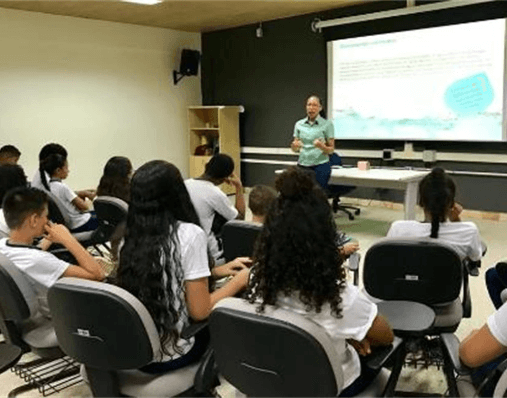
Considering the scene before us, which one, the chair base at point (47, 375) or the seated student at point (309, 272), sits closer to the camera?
the seated student at point (309, 272)

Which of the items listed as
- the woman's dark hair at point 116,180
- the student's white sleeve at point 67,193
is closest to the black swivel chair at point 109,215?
the woman's dark hair at point 116,180

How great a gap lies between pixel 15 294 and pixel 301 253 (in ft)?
3.85

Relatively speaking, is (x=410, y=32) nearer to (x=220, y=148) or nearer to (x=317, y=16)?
(x=317, y=16)

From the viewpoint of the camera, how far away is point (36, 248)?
2.17 metres

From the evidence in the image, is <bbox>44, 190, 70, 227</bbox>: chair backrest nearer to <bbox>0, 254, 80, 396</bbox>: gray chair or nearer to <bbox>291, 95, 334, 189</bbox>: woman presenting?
<bbox>0, 254, 80, 396</bbox>: gray chair

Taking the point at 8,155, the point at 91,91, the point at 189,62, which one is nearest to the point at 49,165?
the point at 8,155

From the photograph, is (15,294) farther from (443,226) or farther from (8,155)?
(8,155)

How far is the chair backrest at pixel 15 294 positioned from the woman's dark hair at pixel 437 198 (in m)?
1.75

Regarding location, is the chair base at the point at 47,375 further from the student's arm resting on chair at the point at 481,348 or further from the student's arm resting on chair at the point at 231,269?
the student's arm resting on chair at the point at 481,348

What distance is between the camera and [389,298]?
2.22 m

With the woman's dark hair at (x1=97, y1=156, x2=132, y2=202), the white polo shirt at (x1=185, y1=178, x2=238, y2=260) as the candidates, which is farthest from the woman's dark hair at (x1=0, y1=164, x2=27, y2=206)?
the white polo shirt at (x1=185, y1=178, x2=238, y2=260)

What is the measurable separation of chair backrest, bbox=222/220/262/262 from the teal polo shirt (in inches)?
114

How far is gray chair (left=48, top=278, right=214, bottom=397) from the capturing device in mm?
1502

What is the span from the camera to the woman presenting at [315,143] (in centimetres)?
527
